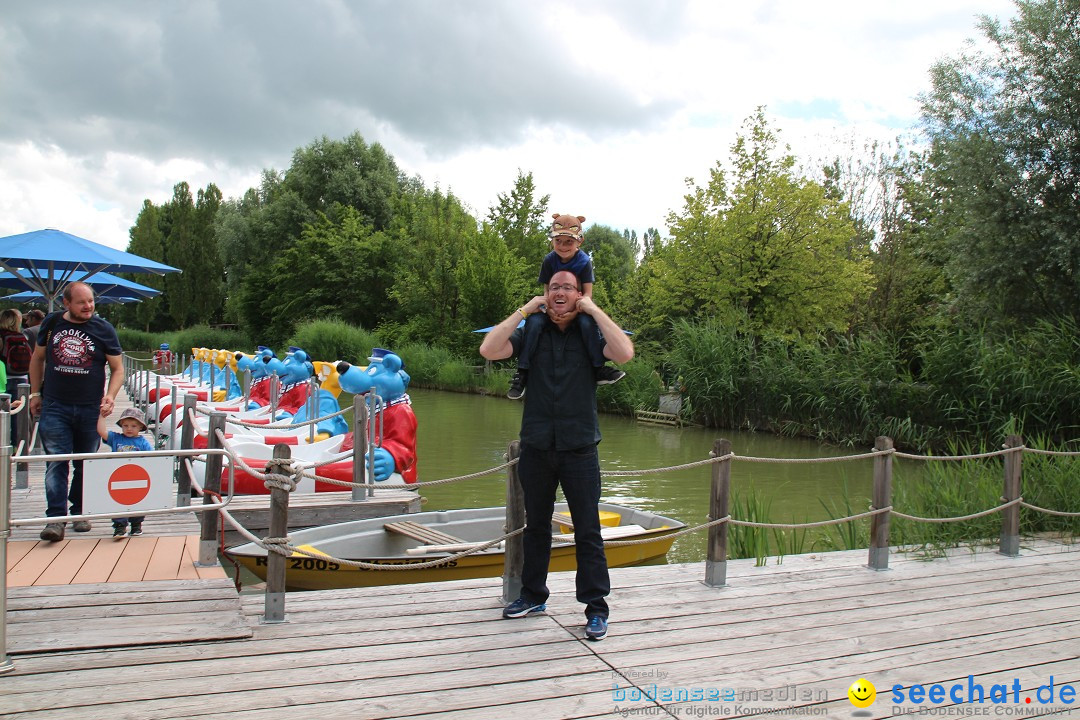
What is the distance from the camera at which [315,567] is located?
6301mm

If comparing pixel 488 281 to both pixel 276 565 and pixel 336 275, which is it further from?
pixel 276 565

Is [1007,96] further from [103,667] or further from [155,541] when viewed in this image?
[103,667]

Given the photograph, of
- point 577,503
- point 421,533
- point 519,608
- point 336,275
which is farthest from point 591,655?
point 336,275

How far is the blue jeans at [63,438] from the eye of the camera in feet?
18.8

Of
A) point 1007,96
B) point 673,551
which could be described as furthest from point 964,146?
point 673,551

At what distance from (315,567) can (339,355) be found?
34.2 m

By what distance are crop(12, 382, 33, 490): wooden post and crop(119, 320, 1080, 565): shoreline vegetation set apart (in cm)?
696

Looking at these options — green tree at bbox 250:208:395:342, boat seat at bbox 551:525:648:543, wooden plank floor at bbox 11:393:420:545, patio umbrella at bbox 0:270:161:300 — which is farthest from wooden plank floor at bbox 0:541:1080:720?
green tree at bbox 250:208:395:342

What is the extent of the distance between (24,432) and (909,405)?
51.5 feet

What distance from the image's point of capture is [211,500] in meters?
5.51

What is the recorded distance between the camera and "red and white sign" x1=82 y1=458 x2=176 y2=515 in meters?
4.33

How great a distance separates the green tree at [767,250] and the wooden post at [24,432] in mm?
18326

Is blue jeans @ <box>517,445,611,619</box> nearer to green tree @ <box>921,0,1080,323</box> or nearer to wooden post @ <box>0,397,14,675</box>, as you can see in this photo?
wooden post @ <box>0,397,14,675</box>

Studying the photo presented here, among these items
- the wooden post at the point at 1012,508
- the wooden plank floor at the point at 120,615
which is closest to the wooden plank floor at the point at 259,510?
the wooden plank floor at the point at 120,615
